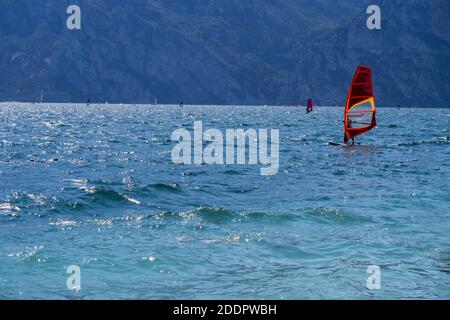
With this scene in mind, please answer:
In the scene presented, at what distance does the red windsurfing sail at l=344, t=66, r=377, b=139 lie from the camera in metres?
54.1

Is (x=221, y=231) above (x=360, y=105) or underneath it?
underneath

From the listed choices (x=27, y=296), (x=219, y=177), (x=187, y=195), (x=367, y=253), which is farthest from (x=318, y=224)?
(x=219, y=177)

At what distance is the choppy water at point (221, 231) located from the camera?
13242mm

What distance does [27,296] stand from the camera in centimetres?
1234

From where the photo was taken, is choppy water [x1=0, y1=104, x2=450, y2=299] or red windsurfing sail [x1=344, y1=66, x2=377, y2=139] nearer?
choppy water [x1=0, y1=104, x2=450, y2=299]

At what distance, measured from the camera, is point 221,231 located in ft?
60.5

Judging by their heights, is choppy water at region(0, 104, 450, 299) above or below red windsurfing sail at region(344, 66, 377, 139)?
below

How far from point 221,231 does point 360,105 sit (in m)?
39.0

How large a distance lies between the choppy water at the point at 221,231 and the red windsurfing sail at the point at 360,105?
19.8 metres

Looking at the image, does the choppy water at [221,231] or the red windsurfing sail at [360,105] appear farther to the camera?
the red windsurfing sail at [360,105]

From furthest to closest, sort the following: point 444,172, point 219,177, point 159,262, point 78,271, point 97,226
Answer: point 444,172 < point 219,177 < point 97,226 < point 159,262 < point 78,271

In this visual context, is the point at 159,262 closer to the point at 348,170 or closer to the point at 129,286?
the point at 129,286

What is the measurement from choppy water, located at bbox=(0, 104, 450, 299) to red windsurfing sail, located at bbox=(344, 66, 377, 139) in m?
19.8

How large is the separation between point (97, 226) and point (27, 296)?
22.1ft
